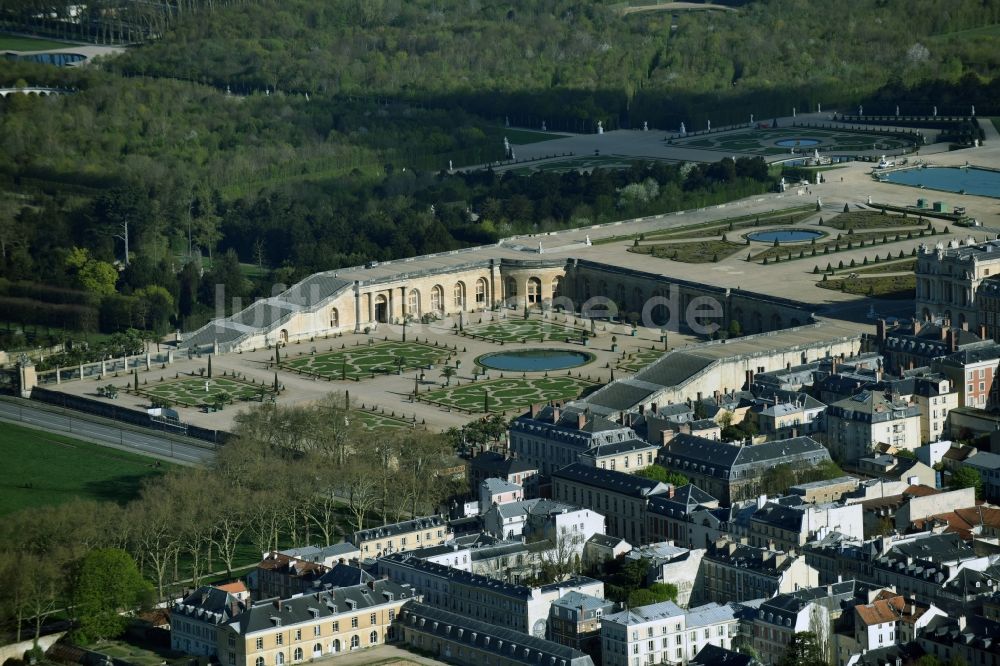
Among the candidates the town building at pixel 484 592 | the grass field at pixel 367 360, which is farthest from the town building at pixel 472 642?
the grass field at pixel 367 360

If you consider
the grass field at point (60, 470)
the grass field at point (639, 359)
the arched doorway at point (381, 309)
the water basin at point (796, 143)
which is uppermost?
the water basin at point (796, 143)

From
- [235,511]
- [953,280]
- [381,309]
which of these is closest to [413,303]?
[381,309]

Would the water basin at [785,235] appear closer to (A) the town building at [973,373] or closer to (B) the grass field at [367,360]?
(B) the grass field at [367,360]

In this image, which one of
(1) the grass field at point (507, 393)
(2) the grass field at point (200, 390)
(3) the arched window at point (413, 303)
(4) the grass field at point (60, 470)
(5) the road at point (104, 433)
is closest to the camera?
(4) the grass field at point (60, 470)

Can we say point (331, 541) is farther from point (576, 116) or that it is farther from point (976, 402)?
point (576, 116)

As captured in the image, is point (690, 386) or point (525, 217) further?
point (525, 217)

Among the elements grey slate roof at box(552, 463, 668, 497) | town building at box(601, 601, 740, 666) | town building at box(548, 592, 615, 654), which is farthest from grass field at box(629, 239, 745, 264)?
town building at box(601, 601, 740, 666)

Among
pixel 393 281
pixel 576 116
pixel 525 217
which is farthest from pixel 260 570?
pixel 576 116
